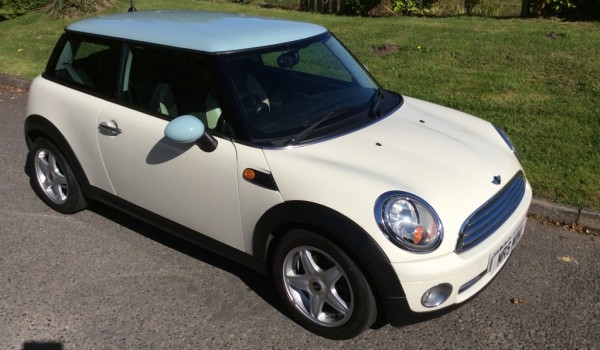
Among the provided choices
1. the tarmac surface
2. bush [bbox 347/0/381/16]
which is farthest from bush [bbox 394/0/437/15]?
the tarmac surface

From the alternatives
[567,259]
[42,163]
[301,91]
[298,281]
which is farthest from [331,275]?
[42,163]

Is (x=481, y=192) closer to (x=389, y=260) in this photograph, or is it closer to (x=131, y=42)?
(x=389, y=260)

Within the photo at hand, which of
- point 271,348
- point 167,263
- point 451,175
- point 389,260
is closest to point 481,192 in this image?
point 451,175

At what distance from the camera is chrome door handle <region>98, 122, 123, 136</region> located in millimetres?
3857

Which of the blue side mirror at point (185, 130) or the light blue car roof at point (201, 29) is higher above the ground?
the light blue car roof at point (201, 29)

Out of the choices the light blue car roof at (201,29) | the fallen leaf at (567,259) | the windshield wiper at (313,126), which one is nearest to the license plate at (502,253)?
the fallen leaf at (567,259)

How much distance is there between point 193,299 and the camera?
3639 mm

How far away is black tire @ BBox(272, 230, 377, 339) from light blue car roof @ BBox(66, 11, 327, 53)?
1264mm

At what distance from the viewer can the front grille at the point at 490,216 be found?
9.68ft

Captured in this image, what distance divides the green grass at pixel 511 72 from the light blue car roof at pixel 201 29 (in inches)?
99.5

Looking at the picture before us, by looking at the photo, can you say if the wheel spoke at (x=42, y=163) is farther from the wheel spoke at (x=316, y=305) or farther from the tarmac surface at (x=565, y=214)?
the tarmac surface at (x=565, y=214)

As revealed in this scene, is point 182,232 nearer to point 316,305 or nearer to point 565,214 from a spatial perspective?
point 316,305

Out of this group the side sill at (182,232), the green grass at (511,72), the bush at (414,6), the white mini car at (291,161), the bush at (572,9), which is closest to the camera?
the white mini car at (291,161)

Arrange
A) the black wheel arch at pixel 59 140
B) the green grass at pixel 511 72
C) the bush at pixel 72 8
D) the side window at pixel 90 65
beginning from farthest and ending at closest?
the bush at pixel 72 8
the green grass at pixel 511 72
the black wheel arch at pixel 59 140
the side window at pixel 90 65
